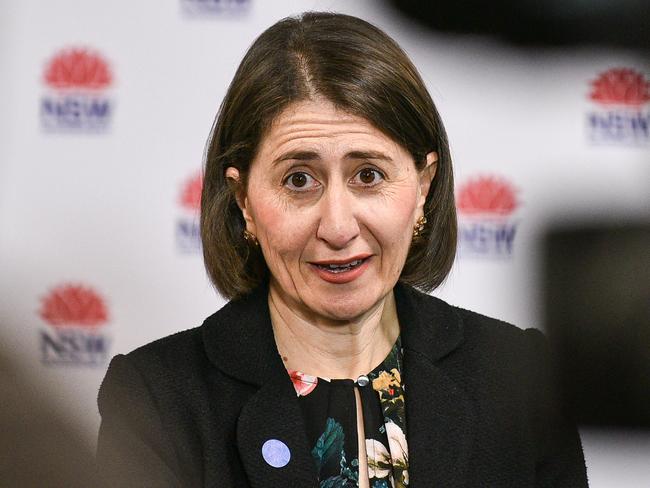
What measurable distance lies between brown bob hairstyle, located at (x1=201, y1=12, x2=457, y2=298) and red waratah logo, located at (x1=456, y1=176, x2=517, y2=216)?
660 millimetres

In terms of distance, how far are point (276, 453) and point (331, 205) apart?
32 cm

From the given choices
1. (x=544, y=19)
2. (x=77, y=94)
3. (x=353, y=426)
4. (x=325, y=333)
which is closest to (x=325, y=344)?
(x=325, y=333)

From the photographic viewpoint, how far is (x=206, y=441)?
117cm

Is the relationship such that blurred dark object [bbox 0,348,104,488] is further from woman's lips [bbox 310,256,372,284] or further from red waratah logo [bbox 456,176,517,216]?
red waratah logo [bbox 456,176,517,216]

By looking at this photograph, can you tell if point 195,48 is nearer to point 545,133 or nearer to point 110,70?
point 110,70

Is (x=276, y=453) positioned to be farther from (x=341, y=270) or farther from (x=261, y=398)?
(x=341, y=270)

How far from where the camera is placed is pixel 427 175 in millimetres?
1330

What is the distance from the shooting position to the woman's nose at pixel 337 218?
1146 millimetres

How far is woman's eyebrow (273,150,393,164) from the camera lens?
116 centimetres

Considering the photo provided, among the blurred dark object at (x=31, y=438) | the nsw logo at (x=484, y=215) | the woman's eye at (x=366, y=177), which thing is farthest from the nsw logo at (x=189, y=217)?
the blurred dark object at (x=31, y=438)

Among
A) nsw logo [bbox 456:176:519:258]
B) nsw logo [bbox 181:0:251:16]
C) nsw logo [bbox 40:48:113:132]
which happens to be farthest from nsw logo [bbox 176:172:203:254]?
nsw logo [bbox 456:176:519:258]

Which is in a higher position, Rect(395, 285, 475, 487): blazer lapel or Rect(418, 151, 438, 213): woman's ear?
Rect(418, 151, 438, 213): woman's ear

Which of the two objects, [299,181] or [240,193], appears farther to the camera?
[240,193]

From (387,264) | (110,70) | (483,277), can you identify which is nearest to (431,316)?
(387,264)
